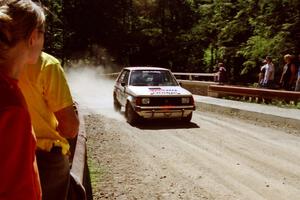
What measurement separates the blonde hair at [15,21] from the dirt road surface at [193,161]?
4.74 metres

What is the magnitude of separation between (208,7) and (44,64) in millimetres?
37305

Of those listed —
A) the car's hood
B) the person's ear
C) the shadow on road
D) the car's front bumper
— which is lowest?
the shadow on road

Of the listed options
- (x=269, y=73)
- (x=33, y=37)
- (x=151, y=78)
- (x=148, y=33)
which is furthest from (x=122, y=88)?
(x=148, y=33)

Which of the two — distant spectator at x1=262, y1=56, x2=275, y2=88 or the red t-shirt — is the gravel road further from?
distant spectator at x1=262, y1=56, x2=275, y2=88

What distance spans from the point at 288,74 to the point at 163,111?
737cm

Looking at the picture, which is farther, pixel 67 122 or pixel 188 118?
pixel 188 118

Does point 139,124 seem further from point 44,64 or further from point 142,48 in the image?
point 142,48

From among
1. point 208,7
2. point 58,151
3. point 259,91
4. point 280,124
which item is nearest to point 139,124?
point 280,124

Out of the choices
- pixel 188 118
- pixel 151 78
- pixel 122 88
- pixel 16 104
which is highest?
pixel 16 104

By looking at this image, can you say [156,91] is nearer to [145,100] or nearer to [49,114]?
[145,100]

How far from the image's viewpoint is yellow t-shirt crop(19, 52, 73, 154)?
281 centimetres

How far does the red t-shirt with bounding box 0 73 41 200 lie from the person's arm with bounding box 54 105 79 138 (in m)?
1.33

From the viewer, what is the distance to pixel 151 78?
14.4 meters

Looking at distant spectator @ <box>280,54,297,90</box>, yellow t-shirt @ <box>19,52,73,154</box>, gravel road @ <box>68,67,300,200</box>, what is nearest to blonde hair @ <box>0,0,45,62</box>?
yellow t-shirt @ <box>19,52,73,154</box>
